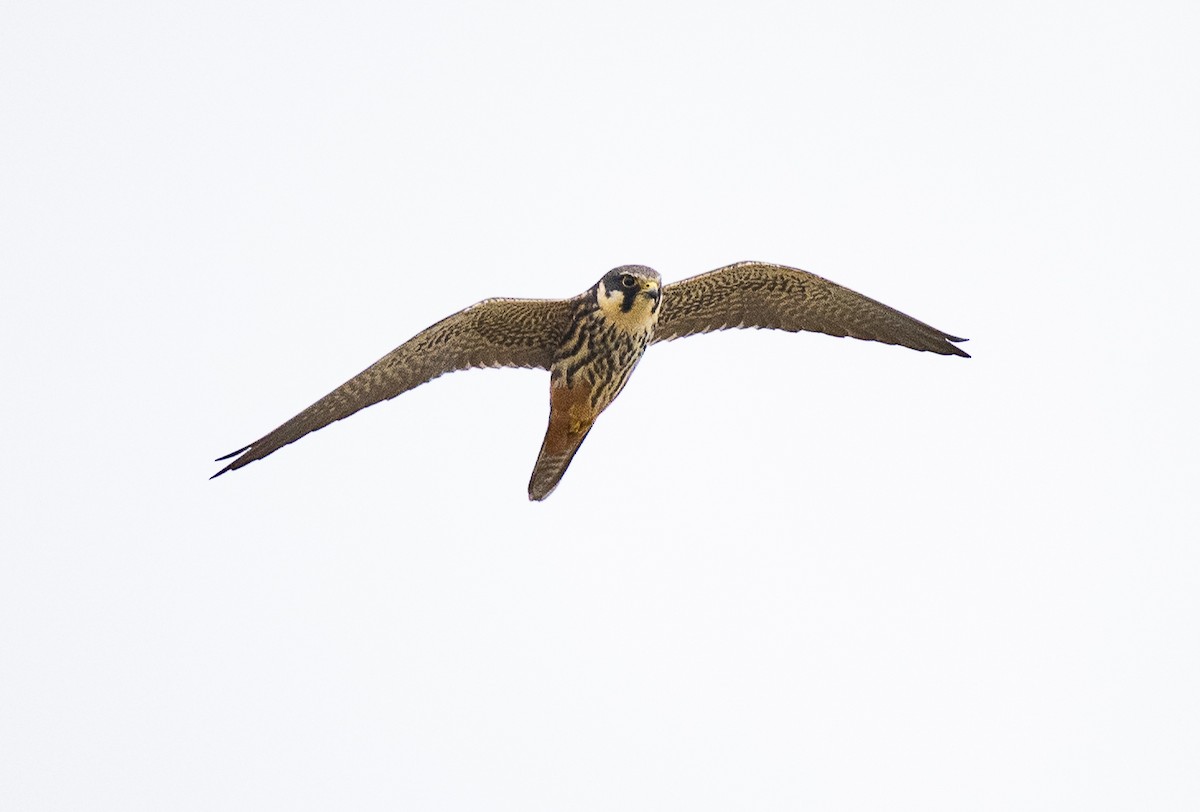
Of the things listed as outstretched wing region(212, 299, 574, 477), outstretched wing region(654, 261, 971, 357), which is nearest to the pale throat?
outstretched wing region(212, 299, 574, 477)

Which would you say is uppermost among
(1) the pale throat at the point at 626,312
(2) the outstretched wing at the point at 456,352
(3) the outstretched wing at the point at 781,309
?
(3) the outstretched wing at the point at 781,309

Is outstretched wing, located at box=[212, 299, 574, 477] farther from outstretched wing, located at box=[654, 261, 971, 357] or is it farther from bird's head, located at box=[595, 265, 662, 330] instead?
outstretched wing, located at box=[654, 261, 971, 357]

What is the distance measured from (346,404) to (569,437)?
1480mm

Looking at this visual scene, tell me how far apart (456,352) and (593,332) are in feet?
3.18

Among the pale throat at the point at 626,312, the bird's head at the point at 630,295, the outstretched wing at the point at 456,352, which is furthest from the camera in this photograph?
the outstretched wing at the point at 456,352

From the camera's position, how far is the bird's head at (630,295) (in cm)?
947

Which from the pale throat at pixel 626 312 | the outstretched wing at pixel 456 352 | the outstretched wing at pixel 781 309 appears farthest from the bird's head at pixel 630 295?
the outstretched wing at pixel 781 309

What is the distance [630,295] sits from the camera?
9555mm

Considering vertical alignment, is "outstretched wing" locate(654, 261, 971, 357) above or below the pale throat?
above

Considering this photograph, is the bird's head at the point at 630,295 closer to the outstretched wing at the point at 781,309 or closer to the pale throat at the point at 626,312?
the pale throat at the point at 626,312

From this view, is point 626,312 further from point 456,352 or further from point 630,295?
point 456,352

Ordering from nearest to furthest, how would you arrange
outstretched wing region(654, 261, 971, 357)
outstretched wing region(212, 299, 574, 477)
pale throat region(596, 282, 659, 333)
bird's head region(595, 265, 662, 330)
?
1. bird's head region(595, 265, 662, 330)
2. pale throat region(596, 282, 659, 333)
3. outstretched wing region(212, 299, 574, 477)
4. outstretched wing region(654, 261, 971, 357)

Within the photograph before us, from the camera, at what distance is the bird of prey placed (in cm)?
967

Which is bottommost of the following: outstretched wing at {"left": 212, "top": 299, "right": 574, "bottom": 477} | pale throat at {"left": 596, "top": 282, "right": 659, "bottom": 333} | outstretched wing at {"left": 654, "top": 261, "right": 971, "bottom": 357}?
outstretched wing at {"left": 212, "top": 299, "right": 574, "bottom": 477}
